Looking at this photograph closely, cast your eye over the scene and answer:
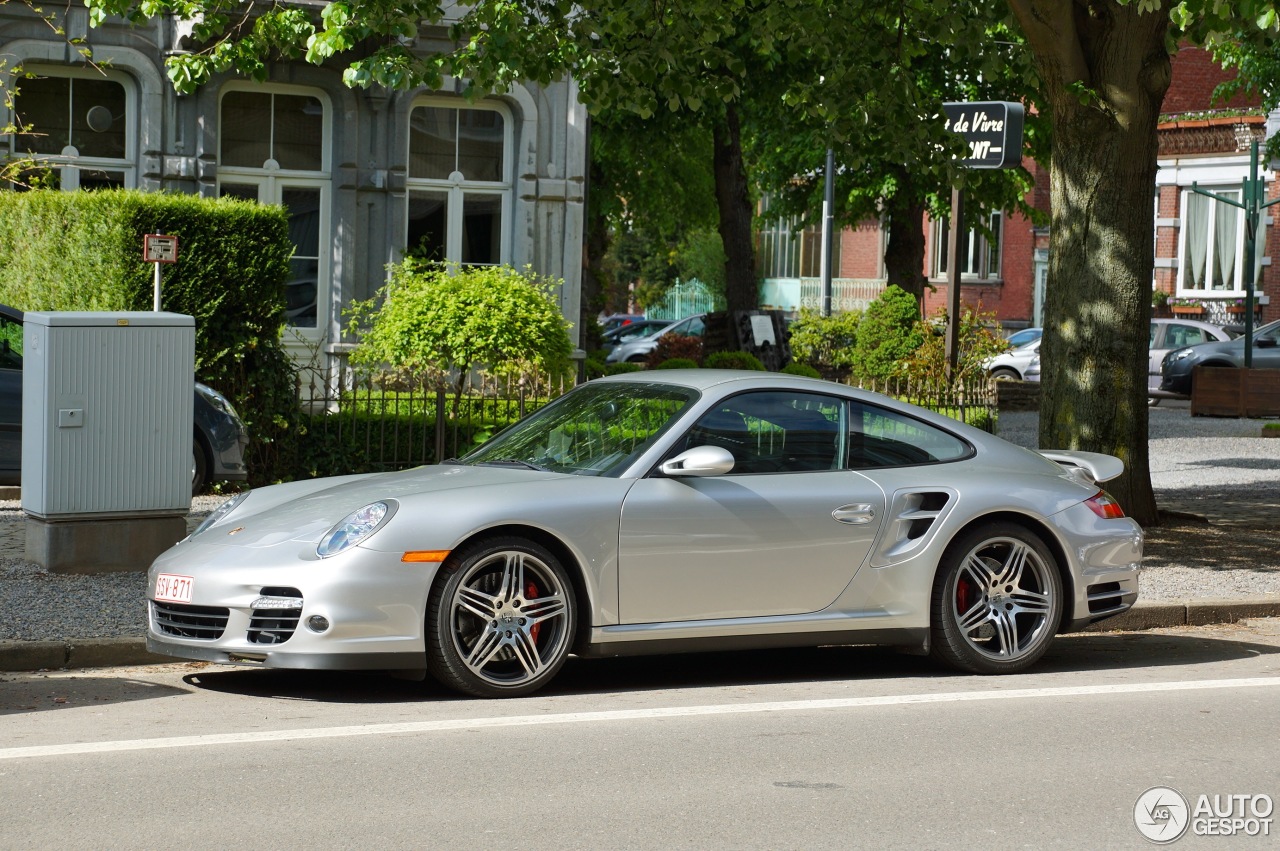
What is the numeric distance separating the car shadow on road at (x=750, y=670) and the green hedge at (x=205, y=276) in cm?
625

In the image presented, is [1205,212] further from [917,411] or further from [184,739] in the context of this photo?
[184,739]

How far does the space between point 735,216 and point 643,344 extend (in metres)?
11.0

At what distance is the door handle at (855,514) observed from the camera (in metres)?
7.57

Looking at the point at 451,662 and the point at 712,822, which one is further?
the point at 451,662

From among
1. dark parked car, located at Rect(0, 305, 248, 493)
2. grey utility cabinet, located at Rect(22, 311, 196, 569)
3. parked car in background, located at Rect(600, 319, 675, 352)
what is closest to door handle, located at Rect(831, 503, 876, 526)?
grey utility cabinet, located at Rect(22, 311, 196, 569)

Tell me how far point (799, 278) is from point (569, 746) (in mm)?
57174

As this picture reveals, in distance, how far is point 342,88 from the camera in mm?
19109

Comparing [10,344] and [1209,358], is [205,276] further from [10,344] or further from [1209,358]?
[1209,358]

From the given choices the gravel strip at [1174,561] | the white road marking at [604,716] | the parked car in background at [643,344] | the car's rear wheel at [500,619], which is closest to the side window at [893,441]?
the white road marking at [604,716]

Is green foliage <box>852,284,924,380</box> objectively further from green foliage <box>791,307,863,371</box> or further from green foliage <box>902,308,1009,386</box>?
green foliage <box>791,307,863,371</box>

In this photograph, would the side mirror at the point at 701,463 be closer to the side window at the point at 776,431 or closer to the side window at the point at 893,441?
the side window at the point at 776,431

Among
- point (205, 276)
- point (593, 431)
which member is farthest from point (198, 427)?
point (593, 431)

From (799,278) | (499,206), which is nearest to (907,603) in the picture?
(499,206)

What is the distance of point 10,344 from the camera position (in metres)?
12.9
